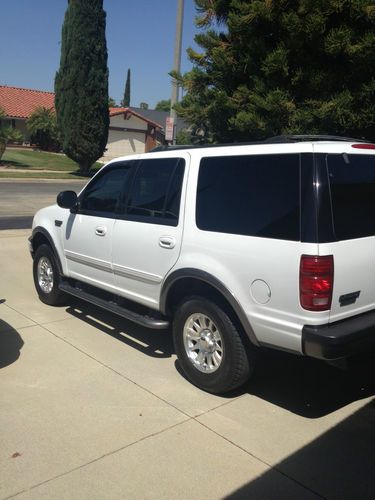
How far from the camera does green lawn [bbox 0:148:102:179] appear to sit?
88.6ft

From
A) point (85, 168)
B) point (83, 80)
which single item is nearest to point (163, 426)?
point (83, 80)

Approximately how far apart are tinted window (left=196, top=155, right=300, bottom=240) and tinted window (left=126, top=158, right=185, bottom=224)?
0.29 m

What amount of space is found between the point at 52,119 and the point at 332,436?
1475 inches

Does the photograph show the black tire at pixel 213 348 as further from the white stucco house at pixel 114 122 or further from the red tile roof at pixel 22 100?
the red tile roof at pixel 22 100

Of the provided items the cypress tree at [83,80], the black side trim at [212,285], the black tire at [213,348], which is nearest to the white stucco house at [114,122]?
the cypress tree at [83,80]

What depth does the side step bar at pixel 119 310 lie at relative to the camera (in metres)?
4.43

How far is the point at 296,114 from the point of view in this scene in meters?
6.09

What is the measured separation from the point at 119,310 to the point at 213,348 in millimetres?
1187

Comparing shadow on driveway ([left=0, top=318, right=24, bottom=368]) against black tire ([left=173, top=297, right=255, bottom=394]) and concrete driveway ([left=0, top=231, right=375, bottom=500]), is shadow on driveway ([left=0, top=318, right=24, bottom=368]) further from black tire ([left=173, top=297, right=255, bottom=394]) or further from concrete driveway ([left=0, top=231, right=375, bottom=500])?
black tire ([left=173, top=297, right=255, bottom=394])

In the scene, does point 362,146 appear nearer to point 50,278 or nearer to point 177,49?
point 50,278

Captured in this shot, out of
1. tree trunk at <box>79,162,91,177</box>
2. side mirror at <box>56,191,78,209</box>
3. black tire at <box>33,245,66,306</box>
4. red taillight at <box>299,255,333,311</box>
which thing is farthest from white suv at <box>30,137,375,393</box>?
tree trunk at <box>79,162,91,177</box>

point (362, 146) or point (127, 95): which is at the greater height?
point (127, 95)

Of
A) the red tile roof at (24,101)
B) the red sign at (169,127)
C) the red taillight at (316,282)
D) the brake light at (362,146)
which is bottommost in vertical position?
the red taillight at (316,282)

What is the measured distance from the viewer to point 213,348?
13.2 ft
